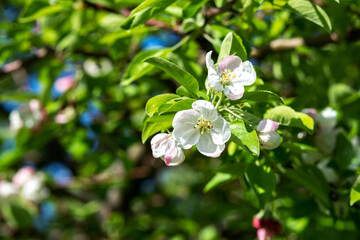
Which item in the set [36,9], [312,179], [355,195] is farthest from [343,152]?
[36,9]

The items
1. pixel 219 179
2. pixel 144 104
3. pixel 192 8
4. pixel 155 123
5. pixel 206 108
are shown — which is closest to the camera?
pixel 206 108

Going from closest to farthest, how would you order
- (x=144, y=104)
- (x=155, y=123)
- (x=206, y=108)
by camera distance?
(x=206, y=108), (x=155, y=123), (x=144, y=104)

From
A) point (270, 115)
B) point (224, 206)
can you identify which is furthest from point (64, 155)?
point (270, 115)

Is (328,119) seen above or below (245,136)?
below

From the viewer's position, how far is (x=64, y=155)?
321 cm

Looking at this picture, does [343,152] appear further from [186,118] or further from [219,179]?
[186,118]

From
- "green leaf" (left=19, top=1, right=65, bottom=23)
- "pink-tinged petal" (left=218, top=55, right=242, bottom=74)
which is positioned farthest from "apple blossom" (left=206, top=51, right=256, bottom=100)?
"green leaf" (left=19, top=1, right=65, bottom=23)

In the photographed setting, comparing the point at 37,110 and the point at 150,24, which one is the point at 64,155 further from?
the point at 150,24

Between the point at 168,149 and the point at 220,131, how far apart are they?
0.45 ft

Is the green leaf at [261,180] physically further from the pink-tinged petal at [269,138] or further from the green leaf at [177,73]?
the green leaf at [177,73]

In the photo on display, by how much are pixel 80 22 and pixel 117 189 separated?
1.56 metres

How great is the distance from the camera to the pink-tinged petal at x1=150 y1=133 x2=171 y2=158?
889 mm

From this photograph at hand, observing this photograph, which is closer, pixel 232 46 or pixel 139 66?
pixel 232 46

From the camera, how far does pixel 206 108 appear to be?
0.79m
